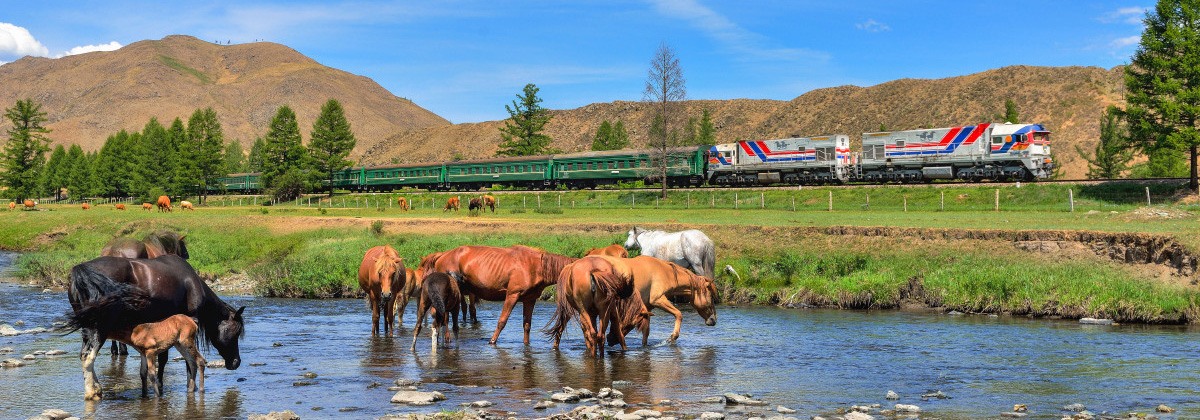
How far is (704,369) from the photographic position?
1281cm

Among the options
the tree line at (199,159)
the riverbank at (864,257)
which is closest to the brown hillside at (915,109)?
the tree line at (199,159)

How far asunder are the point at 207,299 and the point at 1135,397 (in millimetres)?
11716

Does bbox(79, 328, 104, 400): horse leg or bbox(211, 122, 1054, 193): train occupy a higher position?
bbox(211, 122, 1054, 193): train

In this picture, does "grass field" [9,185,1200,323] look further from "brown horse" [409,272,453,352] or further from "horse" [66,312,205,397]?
"horse" [66,312,205,397]

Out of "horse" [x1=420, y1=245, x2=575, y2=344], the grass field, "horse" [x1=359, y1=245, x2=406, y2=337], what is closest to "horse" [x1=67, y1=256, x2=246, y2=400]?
"horse" [x1=359, y1=245, x2=406, y2=337]

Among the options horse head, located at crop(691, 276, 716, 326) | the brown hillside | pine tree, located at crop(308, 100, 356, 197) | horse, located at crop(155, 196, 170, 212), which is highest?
the brown hillside

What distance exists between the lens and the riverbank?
19.5 m

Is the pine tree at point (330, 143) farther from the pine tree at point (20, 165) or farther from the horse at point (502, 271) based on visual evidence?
the horse at point (502, 271)

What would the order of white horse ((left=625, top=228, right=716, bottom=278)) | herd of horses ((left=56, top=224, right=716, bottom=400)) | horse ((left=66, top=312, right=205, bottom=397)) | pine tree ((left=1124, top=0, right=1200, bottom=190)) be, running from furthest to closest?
pine tree ((left=1124, top=0, right=1200, bottom=190))
white horse ((left=625, top=228, right=716, bottom=278))
herd of horses ((left=56, top=224, right=716, bottom=400))
horse ((left=66, top=312, right=205, bottom=397))

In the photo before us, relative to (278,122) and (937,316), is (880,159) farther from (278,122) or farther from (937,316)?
(278,122)

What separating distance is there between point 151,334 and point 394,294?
17.8 ft

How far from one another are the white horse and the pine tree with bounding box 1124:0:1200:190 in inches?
1220

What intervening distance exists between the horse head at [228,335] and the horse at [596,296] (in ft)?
14.9

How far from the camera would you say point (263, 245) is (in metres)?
34.0
